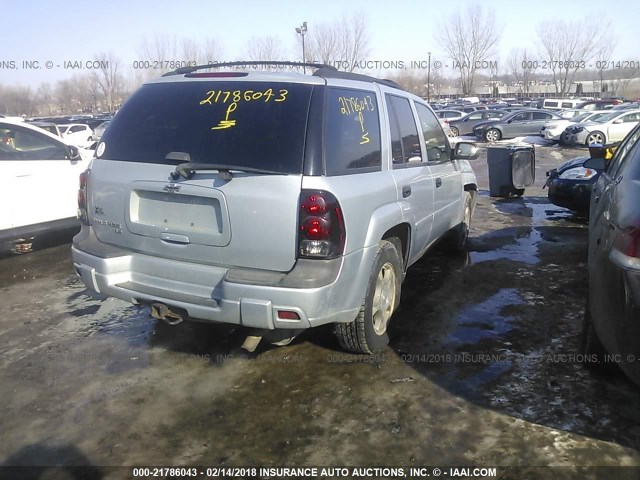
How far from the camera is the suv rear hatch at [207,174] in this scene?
2.99m

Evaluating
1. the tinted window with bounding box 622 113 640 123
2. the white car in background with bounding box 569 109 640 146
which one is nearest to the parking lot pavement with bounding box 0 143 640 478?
the white car in background with bounding box 569 109 640 146

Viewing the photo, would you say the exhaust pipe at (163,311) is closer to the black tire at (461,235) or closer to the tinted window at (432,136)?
the tinted window at (432,136)

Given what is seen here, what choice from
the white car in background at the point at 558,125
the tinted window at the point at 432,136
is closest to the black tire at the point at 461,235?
the tinted window at the point at 432,136

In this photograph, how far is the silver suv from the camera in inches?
117

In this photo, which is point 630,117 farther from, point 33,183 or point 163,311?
point 163,311

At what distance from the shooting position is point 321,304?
300 cm

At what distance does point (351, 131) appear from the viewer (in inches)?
136

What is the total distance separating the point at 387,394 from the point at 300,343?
0.98 meters

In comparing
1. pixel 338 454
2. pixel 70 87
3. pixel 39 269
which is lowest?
pixel 338 454

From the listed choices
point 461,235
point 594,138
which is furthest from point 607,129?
point 461,235

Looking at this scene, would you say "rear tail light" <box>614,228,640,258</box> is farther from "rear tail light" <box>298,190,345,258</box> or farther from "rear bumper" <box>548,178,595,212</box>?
"rear bumper" <box>548,178,595,212</box>

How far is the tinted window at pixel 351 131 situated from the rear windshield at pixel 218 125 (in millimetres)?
198

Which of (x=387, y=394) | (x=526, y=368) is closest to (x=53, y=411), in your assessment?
(x=387, y=394)

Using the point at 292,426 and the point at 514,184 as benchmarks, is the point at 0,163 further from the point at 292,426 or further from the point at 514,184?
the point at 514,184
